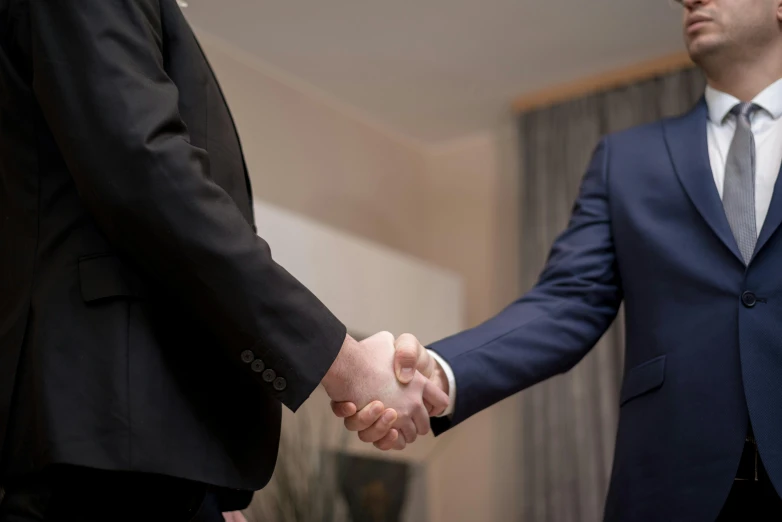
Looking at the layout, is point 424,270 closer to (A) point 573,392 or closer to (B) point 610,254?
(A) point 573,392

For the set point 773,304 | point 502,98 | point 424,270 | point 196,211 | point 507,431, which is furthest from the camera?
point 502,98

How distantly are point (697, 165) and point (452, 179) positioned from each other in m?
2.82

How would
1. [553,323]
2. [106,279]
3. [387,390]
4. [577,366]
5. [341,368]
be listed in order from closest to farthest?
[106,279]
[341,368]
[387,390]
[553,323]
[577,366]

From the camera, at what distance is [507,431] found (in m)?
3.73

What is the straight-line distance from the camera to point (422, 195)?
4520 mm

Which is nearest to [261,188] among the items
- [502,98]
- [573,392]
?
[502,98]

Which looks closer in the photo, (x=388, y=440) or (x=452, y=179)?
(x=388, y=440)

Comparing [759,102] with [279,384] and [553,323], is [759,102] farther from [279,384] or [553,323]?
[279,384]

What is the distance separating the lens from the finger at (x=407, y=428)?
5.14 feet

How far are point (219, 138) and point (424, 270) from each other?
2.17 meters

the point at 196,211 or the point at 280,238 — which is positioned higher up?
the point at 196,211

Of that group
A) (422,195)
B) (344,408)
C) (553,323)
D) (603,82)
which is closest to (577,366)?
(603,82)

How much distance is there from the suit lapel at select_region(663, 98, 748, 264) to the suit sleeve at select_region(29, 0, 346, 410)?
32.6 inches

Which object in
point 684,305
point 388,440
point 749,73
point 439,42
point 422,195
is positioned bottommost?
point 422,195
